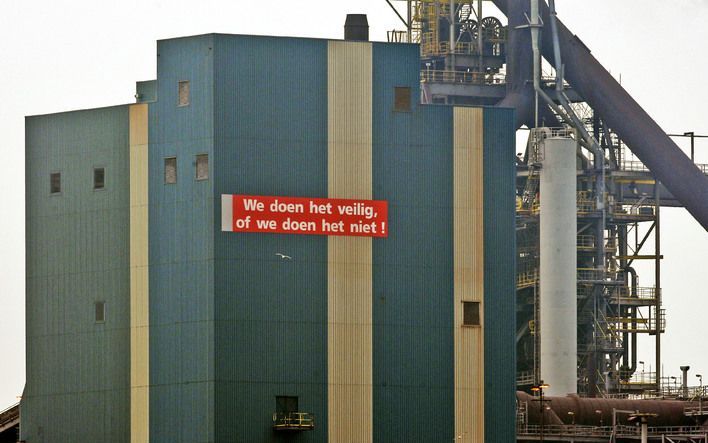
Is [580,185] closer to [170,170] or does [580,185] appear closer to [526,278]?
[526,278]

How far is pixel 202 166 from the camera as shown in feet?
324

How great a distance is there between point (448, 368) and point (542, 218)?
3634 centimetres

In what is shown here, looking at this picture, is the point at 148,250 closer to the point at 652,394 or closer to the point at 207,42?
the point at 207,42

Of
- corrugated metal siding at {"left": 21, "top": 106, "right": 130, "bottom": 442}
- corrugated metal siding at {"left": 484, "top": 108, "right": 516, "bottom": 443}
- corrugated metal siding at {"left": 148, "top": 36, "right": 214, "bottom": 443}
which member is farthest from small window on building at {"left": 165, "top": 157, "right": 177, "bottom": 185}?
corrugated metal siding at {"left": 484, "top": 108, "right": 516, "bottom": 443}

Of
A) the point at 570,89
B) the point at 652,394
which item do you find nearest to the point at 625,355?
the point at 652,394

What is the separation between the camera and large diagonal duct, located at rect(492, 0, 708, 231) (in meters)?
138

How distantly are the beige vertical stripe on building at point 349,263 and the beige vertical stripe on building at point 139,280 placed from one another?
8658mm

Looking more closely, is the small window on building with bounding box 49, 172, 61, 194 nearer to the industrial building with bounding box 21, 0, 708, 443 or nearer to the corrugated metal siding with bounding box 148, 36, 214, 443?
the industrial building with bounding box 21, 0, 708, 443

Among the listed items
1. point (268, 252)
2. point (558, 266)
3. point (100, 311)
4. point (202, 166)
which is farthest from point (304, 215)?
point (558, 266)

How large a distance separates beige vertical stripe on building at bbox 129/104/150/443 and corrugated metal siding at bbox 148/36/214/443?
0.33 metres

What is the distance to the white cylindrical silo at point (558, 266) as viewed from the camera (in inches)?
5143

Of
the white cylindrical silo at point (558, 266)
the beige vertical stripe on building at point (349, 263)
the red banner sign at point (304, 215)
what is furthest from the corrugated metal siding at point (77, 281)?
the white cylindrical silo at point (558, 266)

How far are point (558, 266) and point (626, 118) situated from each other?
12066 mm

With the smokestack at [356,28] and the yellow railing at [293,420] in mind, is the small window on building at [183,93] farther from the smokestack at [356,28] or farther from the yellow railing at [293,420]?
the yellow railing at [293,420]
